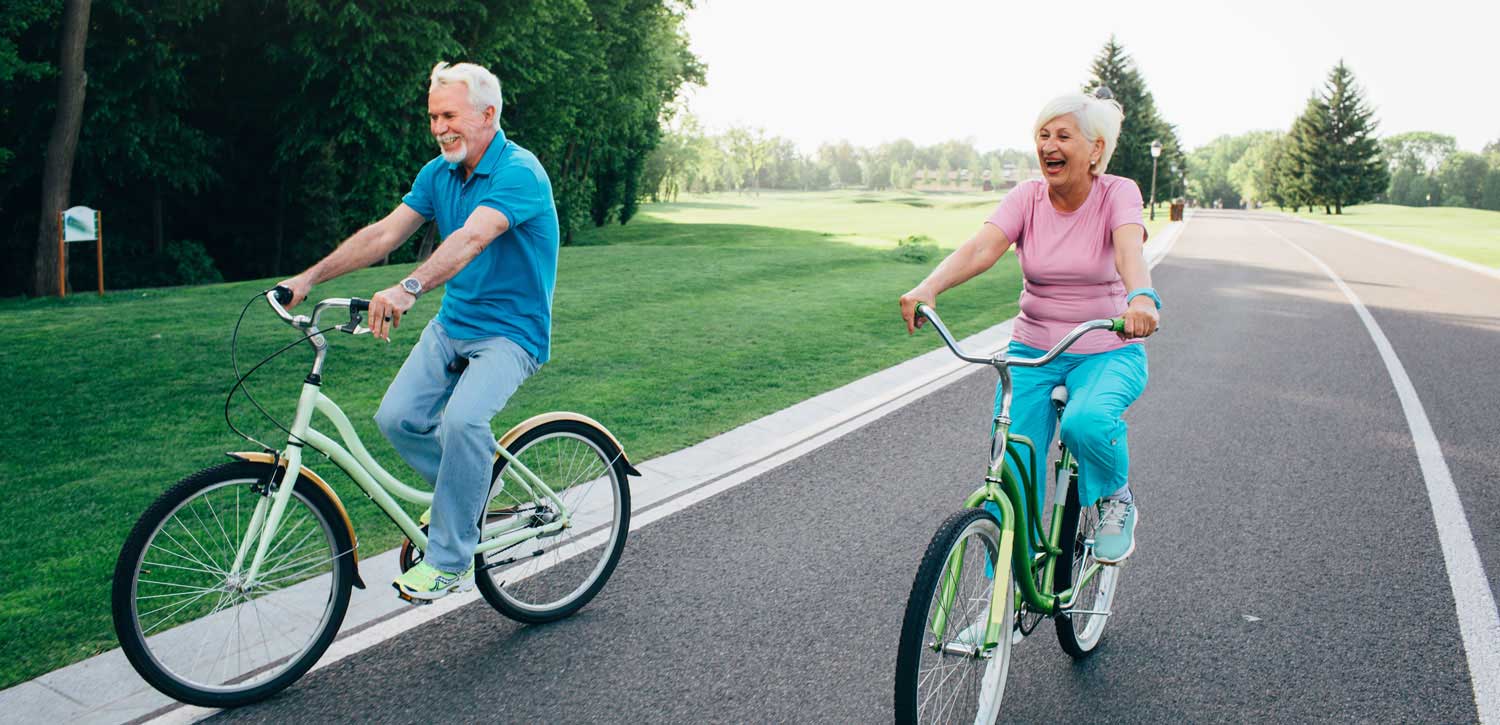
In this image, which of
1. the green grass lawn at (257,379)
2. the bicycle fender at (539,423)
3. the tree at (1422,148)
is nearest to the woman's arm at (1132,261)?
the bicycle fender at (539,423)

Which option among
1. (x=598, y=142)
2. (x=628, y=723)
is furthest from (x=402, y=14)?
(x=628, y=723)

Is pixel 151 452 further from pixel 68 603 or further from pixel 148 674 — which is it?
pixel 148 674

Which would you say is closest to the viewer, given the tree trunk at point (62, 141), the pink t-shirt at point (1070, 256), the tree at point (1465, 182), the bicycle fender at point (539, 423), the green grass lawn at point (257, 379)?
the pink t-shirt at point (1070, 256)

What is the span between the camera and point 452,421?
11.4ft

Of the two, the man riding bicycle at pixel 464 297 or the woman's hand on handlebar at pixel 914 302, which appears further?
the man riding bicycle at pixel 464 297

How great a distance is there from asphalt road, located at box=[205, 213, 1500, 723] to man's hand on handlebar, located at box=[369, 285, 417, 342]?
1283 mm

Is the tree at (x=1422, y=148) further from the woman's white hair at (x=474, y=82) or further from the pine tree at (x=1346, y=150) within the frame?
the woman's white hair at (x=474, y=82)

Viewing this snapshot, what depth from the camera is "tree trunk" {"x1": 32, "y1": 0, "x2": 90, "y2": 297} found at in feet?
55.2

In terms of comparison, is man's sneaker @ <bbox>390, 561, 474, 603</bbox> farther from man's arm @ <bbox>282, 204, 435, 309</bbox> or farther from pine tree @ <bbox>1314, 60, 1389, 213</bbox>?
pine tree @ <bbox>1314, 60, 1389, 213</bbox>

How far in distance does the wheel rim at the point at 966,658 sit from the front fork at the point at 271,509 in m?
2.12

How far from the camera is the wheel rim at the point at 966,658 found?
9.25ft

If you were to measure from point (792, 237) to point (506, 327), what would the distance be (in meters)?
32.1

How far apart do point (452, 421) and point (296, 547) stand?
77 centimetres

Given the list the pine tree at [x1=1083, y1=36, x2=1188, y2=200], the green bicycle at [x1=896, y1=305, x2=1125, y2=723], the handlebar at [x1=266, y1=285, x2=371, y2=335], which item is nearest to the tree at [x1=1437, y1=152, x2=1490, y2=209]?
the pine tree at [x1=1083, y1=36, x2=1188, y2=200]
